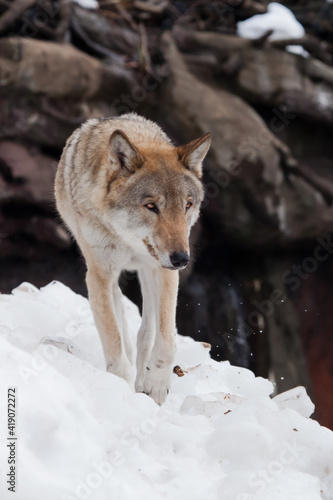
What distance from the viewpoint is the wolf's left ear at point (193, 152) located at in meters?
4.16

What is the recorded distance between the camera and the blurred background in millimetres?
10539

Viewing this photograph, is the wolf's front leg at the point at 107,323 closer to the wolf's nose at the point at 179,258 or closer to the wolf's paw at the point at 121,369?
the wolf's paw at the point at 121,369

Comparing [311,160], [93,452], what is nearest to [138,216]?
[93,452]

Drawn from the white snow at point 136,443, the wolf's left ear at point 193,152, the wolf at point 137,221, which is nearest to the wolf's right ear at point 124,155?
the wolf at point 137,221

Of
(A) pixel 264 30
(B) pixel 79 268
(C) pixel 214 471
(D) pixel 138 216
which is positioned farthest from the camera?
→ (A) pixel 264 30

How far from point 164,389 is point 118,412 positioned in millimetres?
1032

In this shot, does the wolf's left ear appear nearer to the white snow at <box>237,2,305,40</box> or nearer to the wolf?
the wolf

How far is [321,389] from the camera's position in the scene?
12.9 meters

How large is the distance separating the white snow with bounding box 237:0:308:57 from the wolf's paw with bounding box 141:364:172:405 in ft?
32.6

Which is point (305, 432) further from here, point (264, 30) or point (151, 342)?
point (264, 30)

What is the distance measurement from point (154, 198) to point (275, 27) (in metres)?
10.2

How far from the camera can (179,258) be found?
3.60m

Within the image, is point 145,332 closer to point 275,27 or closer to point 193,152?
point 193,152

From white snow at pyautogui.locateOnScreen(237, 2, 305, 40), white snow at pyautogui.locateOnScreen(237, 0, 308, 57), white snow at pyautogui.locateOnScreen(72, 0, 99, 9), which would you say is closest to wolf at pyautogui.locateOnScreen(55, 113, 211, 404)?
white snow at pyautogui.locateOnScreen(72, 0, 99, 9)
